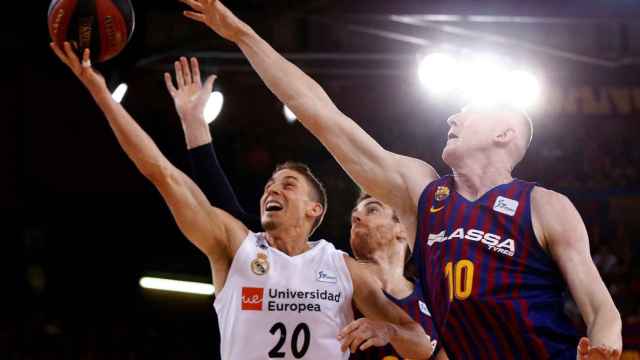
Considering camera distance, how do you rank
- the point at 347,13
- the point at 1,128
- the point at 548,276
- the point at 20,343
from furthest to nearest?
1. the point at 1,128
2. the point at 20,343
3. the point at 347,13
4. the point at 548,276

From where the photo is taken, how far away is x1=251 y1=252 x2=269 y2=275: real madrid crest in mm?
4344

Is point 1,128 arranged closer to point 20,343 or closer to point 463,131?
point 20,343

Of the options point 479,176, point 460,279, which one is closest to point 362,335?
point 460,279

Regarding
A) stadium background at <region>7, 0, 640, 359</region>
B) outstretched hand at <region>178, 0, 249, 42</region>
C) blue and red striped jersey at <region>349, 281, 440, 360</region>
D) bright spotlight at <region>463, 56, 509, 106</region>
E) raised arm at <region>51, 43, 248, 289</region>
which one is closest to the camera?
outstretched hand at <region>178, 0, 249, 42</region>

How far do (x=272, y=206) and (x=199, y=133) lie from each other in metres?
0.49

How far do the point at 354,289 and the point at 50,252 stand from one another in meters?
9.62

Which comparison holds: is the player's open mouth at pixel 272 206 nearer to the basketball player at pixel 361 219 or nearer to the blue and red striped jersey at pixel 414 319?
the basketball player at pixel 361 219

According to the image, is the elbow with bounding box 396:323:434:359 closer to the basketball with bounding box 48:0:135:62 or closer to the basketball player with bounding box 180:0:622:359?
the basketball player with bounding box 180:0:622:359

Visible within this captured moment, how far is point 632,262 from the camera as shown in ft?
39.9

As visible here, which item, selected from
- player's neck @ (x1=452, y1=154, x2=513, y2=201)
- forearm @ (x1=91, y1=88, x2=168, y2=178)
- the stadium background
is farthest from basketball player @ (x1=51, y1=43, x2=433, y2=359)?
the stadium background

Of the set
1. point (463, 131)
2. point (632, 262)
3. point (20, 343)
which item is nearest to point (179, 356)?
point (20, 343)

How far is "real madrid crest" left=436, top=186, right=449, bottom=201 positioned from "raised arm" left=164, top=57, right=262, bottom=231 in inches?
62.1

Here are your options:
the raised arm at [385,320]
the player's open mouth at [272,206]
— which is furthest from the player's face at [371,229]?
the player's open mouth at [272,206]

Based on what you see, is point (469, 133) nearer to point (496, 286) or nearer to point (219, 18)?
point (496, 286)
